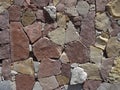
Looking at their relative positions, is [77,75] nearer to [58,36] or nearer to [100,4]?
[58,36]

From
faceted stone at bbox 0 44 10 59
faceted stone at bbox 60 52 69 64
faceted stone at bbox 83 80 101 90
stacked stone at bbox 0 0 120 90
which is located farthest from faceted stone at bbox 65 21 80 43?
faceted stone at bbox 0 44 10 59

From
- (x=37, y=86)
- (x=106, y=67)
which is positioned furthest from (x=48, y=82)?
(x=106, y=67)

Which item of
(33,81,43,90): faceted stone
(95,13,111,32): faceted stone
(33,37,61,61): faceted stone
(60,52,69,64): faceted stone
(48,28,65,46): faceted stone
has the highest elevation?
(95,13,111,32): faceted stone

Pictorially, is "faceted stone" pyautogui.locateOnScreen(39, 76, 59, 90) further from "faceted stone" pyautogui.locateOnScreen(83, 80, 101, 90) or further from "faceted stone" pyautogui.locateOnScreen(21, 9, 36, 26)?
"faceted stone" pyautogui.locateOnScreen(21, 9, 36, 26)

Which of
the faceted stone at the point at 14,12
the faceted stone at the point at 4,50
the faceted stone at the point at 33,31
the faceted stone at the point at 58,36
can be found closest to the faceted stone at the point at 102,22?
the faceted stone at the point at 58,36

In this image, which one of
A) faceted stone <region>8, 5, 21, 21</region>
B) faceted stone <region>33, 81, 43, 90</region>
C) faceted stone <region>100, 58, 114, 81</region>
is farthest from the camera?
faceted stone <region>100, 58, 114, 81</region>

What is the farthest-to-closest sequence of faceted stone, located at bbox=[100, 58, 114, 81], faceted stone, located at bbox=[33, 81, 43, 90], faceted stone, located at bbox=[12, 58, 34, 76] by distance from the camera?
faceted stone, located at bbox=[100, 58, 114, 81] < faceted stone, located at bbox=[33, 81, 43, 90] < faceted stone, located at bbox=[12, 58, 34, 76]

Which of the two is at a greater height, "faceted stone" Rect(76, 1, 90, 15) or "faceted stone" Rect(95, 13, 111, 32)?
"faceted stone" Rect(76, 1, 90, 15)
